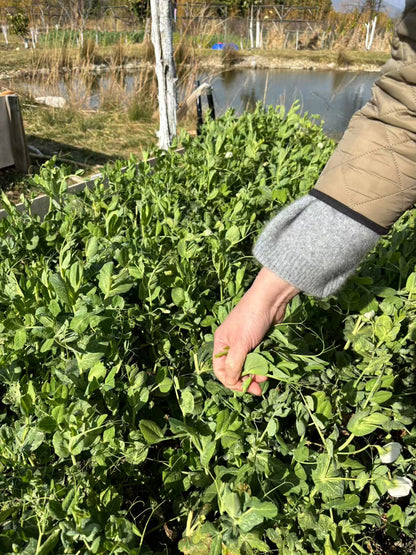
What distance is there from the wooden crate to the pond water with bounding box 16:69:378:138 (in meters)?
3.37

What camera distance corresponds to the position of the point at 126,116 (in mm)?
8211

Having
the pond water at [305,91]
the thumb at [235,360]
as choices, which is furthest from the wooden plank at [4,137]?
the pond water at [305,91]

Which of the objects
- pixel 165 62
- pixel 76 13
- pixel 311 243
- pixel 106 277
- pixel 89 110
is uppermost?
pixel 76 13

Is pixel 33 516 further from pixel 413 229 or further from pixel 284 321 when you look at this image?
pixel 413 229

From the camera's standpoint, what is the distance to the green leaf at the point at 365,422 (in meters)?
1.05

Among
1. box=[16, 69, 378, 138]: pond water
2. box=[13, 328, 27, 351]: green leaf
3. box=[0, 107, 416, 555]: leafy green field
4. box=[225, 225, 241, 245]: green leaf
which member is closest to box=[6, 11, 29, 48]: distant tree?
box=[16, 69, 378, 138]: pond water

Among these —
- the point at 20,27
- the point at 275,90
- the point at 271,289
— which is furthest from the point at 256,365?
the point at 20,27

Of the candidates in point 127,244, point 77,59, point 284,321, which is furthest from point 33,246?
point 77,59

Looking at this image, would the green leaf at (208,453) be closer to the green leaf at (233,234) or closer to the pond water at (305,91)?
the green leaf at (233,234)

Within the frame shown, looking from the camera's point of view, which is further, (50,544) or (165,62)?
(165,62)

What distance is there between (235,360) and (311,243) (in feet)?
1.01

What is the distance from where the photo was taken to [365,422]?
1.07 meters

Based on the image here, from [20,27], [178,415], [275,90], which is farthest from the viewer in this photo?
[20,27]

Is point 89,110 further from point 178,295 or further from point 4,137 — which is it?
point 178,295
